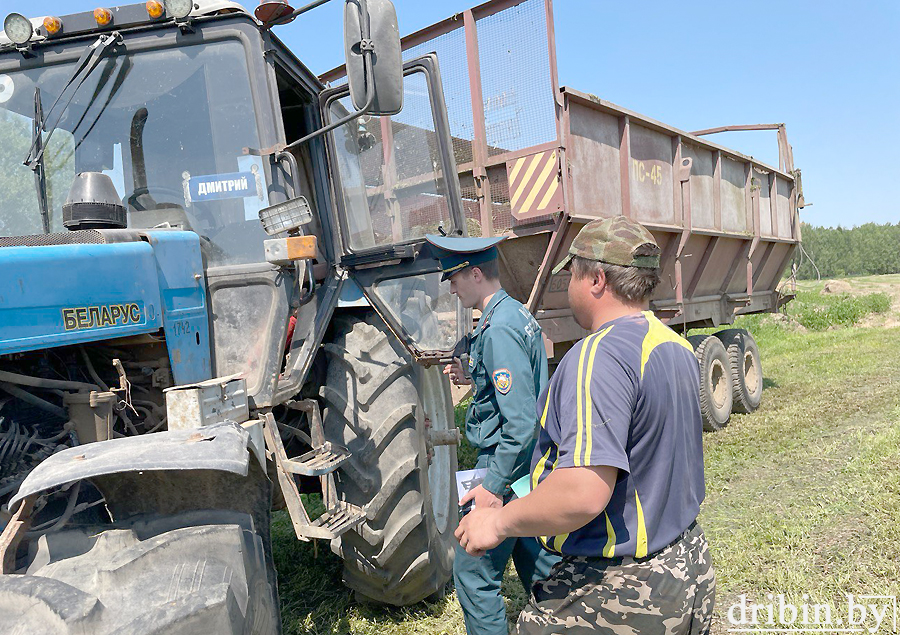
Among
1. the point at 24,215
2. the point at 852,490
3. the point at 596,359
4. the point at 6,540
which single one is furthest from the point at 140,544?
the point at 852,490

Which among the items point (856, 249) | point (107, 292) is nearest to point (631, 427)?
point (107, 292)

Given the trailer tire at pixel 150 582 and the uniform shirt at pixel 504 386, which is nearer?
the trailer tire at pixel 150 582

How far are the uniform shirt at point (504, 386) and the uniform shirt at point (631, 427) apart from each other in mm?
690

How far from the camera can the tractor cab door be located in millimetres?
3441

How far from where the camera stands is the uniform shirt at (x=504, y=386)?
2523 mm

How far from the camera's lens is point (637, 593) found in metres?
1.71

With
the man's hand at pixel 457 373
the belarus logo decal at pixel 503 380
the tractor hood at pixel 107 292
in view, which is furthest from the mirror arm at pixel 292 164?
the belarus logo decal at pixel 503 380

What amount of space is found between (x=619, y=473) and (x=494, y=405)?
1.13 metres

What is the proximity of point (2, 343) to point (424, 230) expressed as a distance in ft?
6.73

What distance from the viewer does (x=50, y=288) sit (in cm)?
219

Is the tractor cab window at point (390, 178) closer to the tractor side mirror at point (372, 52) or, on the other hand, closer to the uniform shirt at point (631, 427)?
the tractor side mirror at point (372, 52)

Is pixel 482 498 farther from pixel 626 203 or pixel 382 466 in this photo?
pixel 626 203

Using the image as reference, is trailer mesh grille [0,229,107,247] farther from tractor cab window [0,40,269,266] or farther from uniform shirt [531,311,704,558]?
uniform shirt [531,311,704,558]

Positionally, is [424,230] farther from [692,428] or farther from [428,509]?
[692,428]
